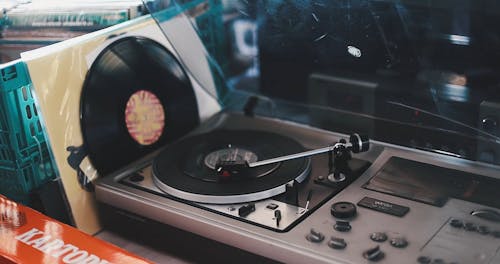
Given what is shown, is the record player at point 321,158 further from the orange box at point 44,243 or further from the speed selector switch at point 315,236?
the orange box at point 44,243

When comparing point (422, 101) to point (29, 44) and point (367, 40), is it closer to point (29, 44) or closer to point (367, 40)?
point (367, 40)

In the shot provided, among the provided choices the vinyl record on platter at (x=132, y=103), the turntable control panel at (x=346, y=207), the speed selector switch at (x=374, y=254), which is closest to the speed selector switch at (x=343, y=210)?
the turntable control panel at (x=346, y=207)

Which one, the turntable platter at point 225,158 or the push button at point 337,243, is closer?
the push button at point 337,243

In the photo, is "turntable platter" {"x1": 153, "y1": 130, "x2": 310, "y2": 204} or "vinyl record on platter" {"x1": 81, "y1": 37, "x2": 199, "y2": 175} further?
"vinyl record on platter" {"x1": 81, "y1": 37, "x2": 199, "y2": 175}

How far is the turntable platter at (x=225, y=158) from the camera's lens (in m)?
1.10

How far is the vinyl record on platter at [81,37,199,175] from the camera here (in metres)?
1.24

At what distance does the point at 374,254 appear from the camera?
0.90 metres

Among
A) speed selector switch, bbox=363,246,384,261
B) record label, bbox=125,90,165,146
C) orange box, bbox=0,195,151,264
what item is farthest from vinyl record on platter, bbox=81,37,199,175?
speed selector switch, bbox=363,246,384,261

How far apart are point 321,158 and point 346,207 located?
0.22 meters

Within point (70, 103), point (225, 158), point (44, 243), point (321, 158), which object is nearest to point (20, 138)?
point (70, 103)

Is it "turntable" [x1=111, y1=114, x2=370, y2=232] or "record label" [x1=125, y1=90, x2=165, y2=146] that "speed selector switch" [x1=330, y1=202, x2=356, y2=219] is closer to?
"turntable" [x1=111, y1=114, x2=370, y2=232]

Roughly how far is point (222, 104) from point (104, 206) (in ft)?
1.49

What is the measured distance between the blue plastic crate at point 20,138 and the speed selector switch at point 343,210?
1.77ft

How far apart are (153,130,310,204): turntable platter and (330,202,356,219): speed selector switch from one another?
0.36ft
